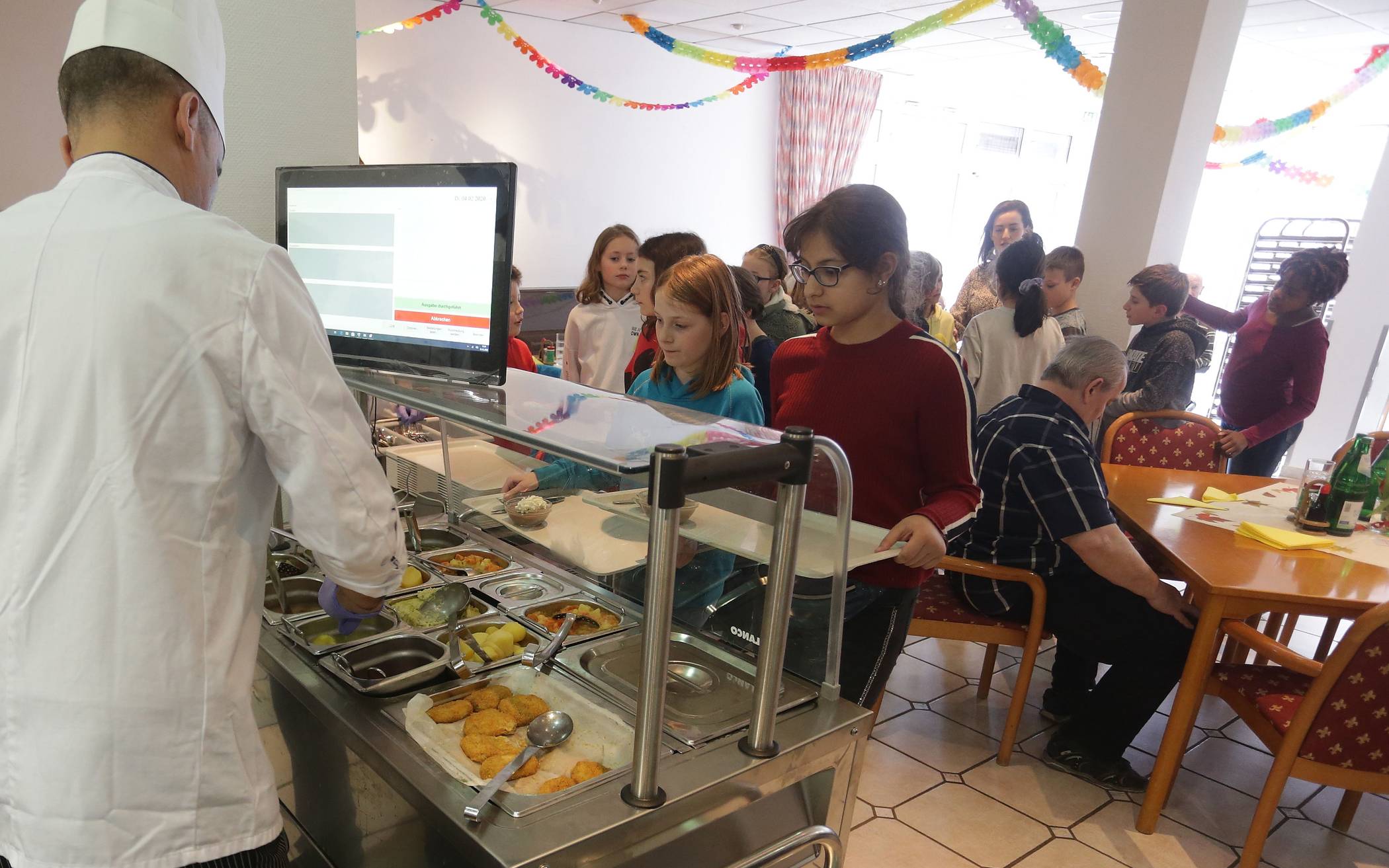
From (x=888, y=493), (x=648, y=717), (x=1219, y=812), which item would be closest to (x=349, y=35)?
(x=888, y=493)

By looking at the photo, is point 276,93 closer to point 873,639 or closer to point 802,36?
point 873,639

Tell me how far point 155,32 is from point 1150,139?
13.4ft

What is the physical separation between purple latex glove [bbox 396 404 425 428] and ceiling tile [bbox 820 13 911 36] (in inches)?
194

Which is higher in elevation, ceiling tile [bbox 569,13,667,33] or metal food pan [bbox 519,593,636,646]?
ceiling tile [bbox 569,13,667,33]

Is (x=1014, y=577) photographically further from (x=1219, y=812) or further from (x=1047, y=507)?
(x=1219, y=812)

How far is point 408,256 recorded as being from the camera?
4.64 feet

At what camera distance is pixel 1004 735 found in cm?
248

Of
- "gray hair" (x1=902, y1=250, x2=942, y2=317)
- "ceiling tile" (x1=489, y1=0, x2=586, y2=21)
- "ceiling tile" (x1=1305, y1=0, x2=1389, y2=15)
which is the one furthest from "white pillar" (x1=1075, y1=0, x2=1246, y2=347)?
"ceiling tile" (x1=489, y1=0, x2=586, y2=21)

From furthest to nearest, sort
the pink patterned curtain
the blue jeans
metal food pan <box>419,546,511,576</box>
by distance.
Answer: the pink patterned curtain, the blue jeans, metal food pan <box>419,546,511,576</box>

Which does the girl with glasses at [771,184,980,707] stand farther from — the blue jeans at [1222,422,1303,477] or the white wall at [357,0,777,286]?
the white wall at [357,0,777,286]

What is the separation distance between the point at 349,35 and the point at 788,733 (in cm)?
171

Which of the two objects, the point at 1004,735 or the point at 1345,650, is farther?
the point at 1004,735

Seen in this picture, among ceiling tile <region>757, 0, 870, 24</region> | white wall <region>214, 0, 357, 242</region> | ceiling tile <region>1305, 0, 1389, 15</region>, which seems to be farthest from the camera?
ceiling tile <region>757, 0, 870, 24</region>

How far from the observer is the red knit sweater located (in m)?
1.49
